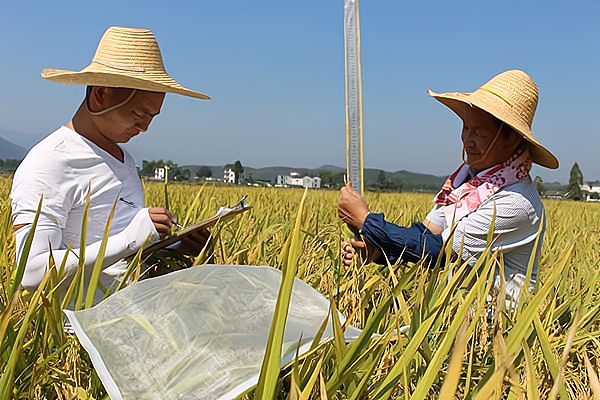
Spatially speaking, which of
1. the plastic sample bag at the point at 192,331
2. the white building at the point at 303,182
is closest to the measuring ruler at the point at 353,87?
the white building at the point at 303,182

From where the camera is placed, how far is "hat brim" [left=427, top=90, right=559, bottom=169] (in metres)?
1.42

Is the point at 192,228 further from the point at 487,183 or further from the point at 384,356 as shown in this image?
the point at 487,183

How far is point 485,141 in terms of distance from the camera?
5.06ft

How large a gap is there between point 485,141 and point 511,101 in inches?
4.7

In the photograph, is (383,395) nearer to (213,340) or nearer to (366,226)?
(213,340)

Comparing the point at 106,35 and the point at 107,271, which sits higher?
the point at 106,35

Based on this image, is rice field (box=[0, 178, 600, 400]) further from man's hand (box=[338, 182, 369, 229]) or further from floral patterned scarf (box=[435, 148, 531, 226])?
floral patterned scarf (box=[435, 148, 531, 226])

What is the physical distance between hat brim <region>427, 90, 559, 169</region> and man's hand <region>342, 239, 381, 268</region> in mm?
420

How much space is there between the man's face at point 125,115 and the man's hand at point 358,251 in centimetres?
56

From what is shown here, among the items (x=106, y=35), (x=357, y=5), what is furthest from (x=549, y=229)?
(x=106, y=35)

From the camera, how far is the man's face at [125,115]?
48.7 inches

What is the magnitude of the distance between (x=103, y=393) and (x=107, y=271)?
491 millimetres

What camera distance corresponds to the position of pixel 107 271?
1229 mm

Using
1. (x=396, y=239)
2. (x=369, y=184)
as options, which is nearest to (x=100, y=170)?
(x=396, y=239)
